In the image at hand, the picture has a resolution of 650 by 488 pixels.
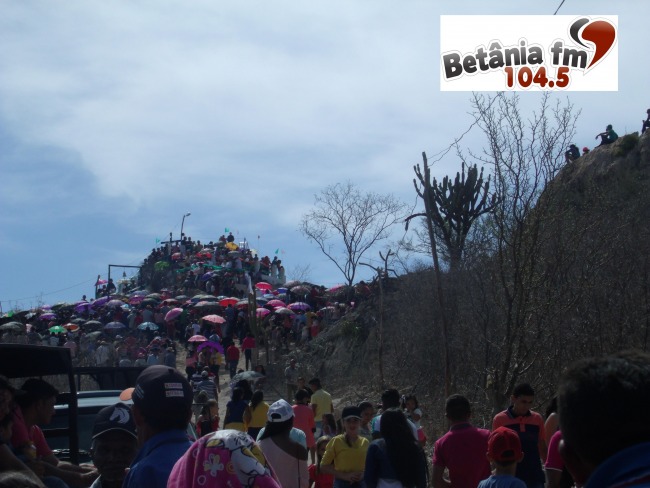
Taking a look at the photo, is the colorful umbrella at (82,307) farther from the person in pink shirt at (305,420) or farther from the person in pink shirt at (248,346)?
the person in pink shirt at (305,420)

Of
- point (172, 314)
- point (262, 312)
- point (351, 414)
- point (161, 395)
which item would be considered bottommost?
point (351, 414)

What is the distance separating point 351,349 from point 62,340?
11.3 meters

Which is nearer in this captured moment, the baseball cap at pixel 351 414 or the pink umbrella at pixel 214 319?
the baseball cap at pixel 351 414

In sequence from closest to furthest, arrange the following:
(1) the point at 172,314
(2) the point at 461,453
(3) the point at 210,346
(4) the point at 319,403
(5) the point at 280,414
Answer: (2) the point at 461,453
(5) the point at 280,414
(4) the point at 319,403
(3) the point at 210,346
(1) the point at 172,314

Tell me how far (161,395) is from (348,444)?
192 inches

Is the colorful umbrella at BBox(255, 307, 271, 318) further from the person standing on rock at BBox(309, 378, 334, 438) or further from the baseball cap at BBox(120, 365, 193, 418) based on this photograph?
the baseball cap at BBox(120, 365, 193, 418)

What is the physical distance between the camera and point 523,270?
33.6 feet

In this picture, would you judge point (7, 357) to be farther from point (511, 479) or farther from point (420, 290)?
point (420, 290)

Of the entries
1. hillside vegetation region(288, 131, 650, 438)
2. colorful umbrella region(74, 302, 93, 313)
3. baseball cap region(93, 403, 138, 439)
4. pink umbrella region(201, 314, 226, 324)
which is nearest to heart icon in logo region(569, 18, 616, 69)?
hillside vegetation region(288, 131, 650, 438)

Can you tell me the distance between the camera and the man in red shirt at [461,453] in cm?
635

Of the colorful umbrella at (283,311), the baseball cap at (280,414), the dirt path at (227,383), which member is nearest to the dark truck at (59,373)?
the baseball cap at (280,414)

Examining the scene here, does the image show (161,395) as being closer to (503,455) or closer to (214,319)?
(503,455)

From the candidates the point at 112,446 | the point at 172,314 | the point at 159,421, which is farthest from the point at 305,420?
the point at 172,314

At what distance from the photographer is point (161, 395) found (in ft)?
10.7
